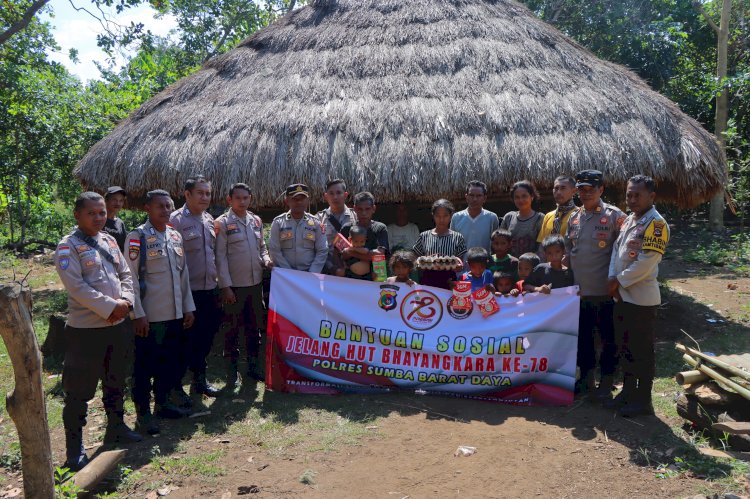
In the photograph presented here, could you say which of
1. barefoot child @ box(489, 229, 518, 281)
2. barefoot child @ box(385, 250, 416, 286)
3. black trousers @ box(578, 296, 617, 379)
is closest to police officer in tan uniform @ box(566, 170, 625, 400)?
black trousers @ box(578, 296, 617, 379)

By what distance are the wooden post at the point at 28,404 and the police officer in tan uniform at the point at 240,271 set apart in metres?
2.02

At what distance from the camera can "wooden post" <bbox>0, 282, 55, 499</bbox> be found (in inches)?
101

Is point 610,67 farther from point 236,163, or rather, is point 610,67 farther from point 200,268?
point 200,268

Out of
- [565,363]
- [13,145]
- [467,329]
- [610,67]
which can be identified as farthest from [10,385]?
[610,67]

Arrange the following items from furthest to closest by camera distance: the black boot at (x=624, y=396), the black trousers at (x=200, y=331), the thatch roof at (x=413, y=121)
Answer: the thatch roof at (x=413, y=121)
the black trousers at (x=200, y=331)
the black boot at (x=624, y=396)

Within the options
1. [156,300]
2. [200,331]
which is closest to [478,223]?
[200,331]

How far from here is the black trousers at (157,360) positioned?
13.3 ft

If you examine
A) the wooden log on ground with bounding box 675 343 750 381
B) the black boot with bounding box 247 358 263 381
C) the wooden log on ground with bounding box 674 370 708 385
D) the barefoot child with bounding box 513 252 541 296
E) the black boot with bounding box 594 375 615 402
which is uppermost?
the barefoot child with bounding box 513 252 541 296

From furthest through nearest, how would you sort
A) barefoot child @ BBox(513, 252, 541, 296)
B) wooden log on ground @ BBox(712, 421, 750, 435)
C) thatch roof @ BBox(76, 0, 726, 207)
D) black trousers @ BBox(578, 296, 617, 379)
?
thatch roof @ BBox(76, 0, 726, 207) < barefoot child @ BBox(513, 252, 541, 296) < black trousers @ BBox(578, 296, 617, 379) < wooden log on ground @ BBox(712, 421, 750, 435)

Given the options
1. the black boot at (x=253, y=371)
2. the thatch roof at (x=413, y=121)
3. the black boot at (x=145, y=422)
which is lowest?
the black boot at (x=145, y=422)

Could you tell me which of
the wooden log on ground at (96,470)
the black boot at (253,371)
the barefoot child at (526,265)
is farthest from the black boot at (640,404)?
the wooden log on ground at (96,470)

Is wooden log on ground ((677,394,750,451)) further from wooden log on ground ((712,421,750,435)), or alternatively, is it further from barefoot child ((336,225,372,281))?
barefoot child ((336,225,372,281))

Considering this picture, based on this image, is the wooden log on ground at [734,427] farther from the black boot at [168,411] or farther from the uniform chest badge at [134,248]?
the uniform chest badge at [134,248]

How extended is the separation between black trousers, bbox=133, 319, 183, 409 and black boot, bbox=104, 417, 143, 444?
0.95 feet
